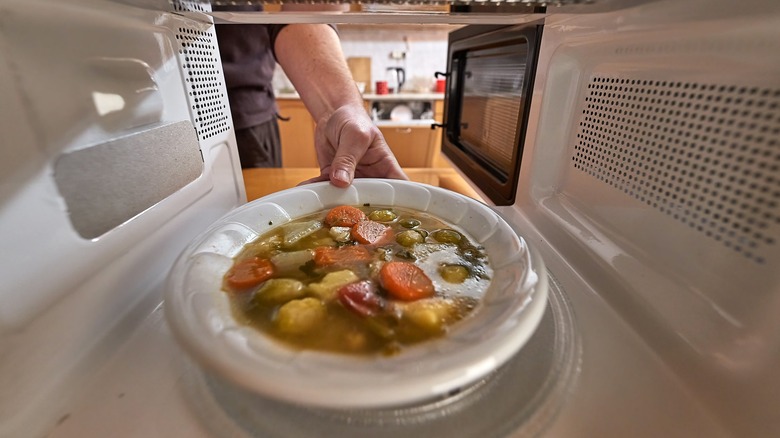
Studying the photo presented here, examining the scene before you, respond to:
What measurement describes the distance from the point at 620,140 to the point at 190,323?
65cm

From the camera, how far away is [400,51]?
152 inches

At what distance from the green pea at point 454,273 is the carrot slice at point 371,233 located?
0.47 ft

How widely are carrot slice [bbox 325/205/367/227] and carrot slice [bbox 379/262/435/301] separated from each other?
18 cm

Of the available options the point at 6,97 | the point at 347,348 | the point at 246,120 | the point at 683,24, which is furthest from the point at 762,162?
the point at 246,120

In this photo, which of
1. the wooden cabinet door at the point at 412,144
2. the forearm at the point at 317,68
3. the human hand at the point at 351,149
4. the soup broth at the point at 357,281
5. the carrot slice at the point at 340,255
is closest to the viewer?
the soup broth at the point at 357,281

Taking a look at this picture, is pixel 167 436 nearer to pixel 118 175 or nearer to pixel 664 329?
pixel 118 175

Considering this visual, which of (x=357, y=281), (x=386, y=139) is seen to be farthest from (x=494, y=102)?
(x=386, y=139)

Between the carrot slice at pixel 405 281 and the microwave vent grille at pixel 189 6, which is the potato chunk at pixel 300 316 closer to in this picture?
the carrot slice at pixel 405 281

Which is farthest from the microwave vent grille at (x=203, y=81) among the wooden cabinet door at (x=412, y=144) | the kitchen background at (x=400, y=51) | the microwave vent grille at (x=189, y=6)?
the kitchen background at (x=400, y=51)

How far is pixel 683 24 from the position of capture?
0.46 meters

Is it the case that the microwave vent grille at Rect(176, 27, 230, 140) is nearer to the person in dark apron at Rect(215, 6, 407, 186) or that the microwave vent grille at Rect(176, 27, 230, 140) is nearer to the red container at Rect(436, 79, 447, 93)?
the person in dark apron at Rect(215, 6, 407, 186)

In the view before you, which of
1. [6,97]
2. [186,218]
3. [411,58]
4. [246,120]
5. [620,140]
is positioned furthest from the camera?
[411,58]

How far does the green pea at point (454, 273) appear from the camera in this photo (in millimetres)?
559

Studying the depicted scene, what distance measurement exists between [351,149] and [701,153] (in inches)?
27.0
